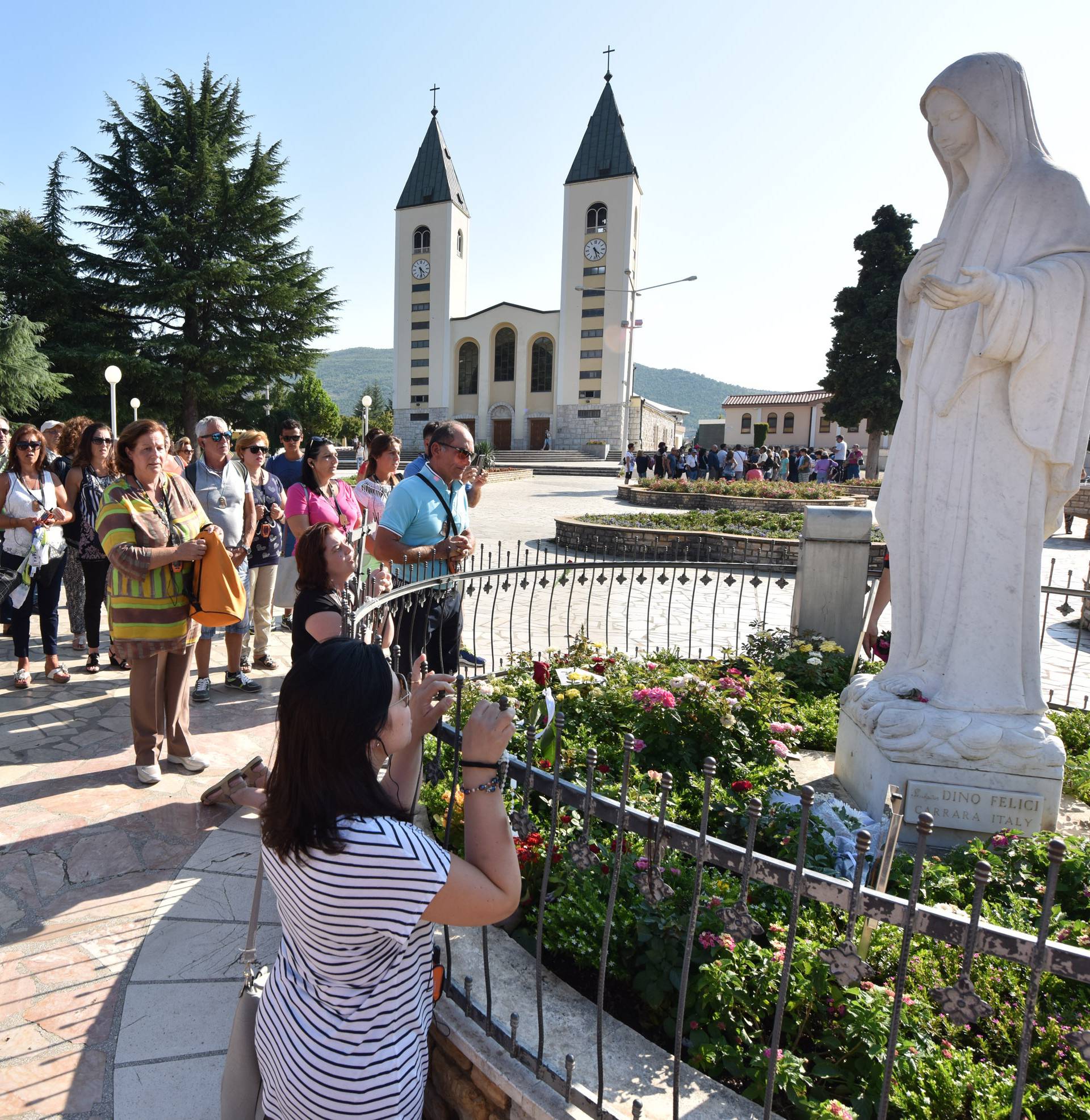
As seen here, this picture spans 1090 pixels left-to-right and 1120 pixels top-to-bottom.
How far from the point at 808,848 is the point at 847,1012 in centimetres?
77

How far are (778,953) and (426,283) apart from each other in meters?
56.6

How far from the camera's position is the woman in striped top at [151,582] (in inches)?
155

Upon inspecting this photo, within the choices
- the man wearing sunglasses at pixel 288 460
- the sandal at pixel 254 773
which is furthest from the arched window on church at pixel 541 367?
the sandal at pixel 254 773

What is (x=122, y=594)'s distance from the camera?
406 cm

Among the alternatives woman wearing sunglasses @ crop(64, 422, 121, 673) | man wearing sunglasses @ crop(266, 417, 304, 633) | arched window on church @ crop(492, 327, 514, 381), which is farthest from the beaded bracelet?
arched window on church @ crop(492, 327, 514, 381)

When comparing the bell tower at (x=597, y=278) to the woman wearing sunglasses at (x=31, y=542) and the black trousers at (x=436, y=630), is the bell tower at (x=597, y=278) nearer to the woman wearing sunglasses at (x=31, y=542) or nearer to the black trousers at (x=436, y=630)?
the woman wearing sunglasses at (x=31, y=542)

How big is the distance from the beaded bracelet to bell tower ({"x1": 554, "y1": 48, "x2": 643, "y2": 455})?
155ft

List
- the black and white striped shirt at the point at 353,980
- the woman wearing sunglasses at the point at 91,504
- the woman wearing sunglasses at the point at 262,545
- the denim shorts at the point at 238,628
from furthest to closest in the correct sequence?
the woman wearing sunglasses at the point at 262,545, the woman wearing sunglasses at the point at 91,504, the denim shorts at the point at 238,628, the black and white striped shirt at the point at 353,980

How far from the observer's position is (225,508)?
5.70m

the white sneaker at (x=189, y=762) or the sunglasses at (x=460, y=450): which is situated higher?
the sunglasses at (x=460, y=450)

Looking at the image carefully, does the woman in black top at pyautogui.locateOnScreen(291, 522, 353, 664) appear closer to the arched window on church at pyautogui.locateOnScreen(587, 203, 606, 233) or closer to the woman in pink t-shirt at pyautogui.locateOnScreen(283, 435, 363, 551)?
the woman in pink t-shirt at pyautogui.locateOnScreen(283, 435, 363, 551)

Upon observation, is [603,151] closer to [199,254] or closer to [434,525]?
[199,254]

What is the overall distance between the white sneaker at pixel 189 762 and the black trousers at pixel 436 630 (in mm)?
1263

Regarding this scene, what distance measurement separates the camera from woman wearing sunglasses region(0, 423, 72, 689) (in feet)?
18.2
